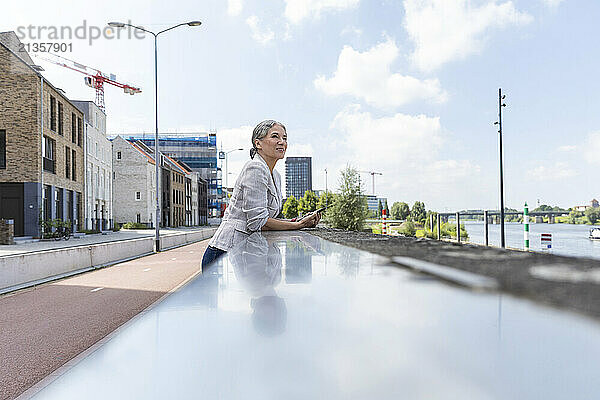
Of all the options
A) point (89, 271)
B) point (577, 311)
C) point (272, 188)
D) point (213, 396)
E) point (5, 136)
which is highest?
point (5, 136)

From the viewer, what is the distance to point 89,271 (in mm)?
14516

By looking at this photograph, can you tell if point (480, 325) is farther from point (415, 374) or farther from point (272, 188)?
point (272, 188)

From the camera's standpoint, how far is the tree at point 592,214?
49656 millimetres

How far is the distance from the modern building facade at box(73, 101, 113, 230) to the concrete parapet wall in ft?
89.1

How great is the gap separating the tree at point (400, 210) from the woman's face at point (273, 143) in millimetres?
87265

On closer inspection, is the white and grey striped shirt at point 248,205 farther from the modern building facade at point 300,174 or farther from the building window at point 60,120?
the modern building facade at point 300,174

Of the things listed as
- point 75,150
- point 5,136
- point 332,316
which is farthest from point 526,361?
point 75,150

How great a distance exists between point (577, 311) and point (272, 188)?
7.16 ft

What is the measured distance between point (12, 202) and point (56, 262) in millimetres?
21432

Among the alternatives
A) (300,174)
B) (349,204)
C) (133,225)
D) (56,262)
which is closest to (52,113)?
(349,204)

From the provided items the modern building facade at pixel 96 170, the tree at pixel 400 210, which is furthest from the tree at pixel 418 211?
the modern building facade at pixel 96 170

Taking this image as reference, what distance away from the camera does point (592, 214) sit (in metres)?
51.1

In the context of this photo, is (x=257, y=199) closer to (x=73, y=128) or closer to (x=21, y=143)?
(x=21, y=143)

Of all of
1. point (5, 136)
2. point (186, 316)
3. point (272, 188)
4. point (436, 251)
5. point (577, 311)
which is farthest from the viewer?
point (5, 136)
